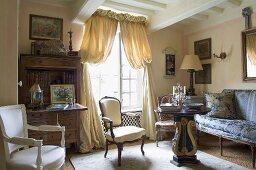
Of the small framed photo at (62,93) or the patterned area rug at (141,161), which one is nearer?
the patterned area rug at (141,161)

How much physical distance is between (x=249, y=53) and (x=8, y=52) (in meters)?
3.86

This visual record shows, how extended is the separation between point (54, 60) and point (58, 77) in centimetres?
45

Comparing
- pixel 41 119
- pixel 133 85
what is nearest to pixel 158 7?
pixel 133 85

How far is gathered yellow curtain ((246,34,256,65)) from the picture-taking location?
3.63 metres

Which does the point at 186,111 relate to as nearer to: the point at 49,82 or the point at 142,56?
the point at 142,56

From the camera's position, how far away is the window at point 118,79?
13.4 ft

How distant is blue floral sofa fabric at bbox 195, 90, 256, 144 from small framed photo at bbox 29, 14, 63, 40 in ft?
9.91

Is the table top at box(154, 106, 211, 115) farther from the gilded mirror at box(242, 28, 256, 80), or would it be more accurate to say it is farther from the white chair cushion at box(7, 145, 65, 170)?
the gilded mirror at box(242, 28, 256, 80)

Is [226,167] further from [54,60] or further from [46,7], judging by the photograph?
[46,7]

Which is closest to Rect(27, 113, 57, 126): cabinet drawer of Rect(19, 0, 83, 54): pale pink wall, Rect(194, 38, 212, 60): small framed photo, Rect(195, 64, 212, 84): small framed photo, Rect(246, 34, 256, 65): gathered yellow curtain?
Rect(19, 0, 83, 54): pale pink wall

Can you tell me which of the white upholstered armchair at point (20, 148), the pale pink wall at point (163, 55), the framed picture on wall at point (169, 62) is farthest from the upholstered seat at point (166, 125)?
the white upholstered armchair at point (20, 148)

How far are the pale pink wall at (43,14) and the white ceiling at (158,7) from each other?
0.12 meters

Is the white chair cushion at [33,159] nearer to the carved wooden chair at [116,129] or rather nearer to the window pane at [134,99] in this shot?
the carved wooden chair at [116,129]

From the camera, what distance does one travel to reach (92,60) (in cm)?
370
